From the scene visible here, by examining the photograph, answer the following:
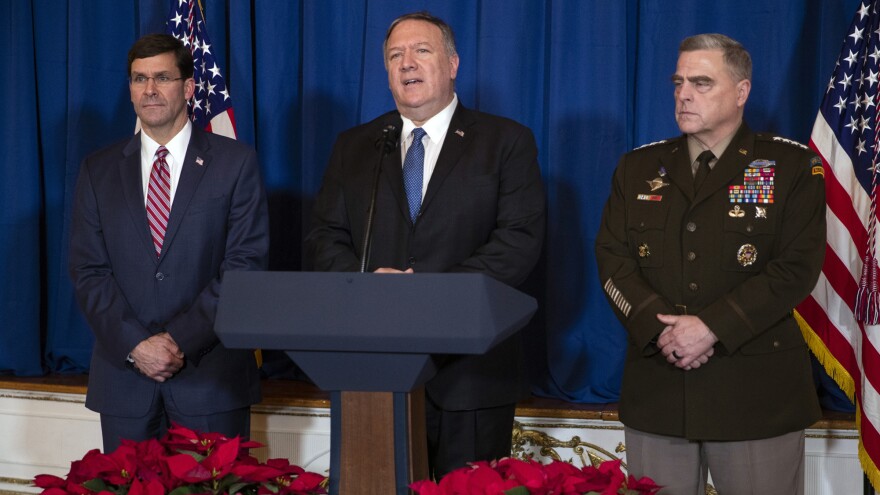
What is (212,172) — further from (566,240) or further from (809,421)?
(809,421)

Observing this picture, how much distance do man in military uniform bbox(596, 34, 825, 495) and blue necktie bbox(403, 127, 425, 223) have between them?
526mm

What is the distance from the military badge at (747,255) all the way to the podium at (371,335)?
94 cm

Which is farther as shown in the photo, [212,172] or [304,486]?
[212,172]

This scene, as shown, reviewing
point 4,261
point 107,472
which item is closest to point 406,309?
point 107,472

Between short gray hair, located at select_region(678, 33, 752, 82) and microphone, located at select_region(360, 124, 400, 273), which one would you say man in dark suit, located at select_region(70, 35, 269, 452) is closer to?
microphone, located at select_region(360, 124, 400, 273)

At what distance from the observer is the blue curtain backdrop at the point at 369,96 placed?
3803mm

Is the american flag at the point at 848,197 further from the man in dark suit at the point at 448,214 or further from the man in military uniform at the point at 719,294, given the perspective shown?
the man in dark suit at the point at 448,214

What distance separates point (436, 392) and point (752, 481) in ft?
2.69

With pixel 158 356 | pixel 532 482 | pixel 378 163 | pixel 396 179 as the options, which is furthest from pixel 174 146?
pixel 532 482

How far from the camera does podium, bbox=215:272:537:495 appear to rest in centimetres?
162

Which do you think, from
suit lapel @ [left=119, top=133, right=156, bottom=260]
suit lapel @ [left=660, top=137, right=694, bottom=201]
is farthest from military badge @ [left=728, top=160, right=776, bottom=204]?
suit lapel @ [left=119, top=133, right=156, bottom=260]

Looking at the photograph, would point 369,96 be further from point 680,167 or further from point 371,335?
point 371,335

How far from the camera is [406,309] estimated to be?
1637 millimetres

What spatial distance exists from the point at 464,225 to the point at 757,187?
0.76m
